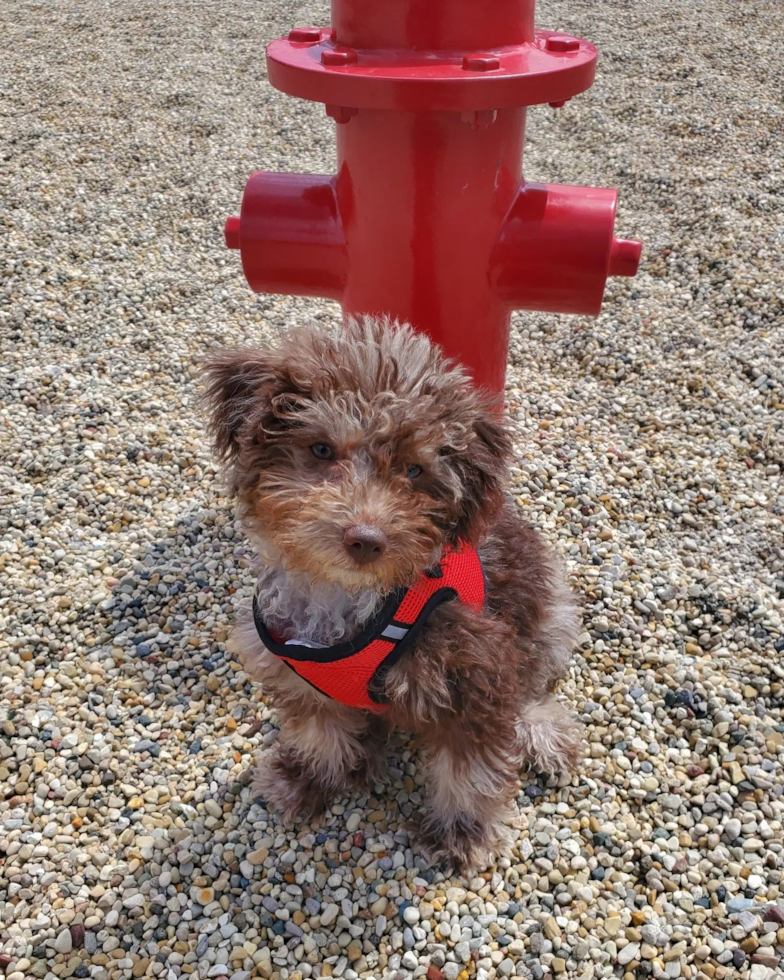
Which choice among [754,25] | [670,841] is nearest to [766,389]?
[670,841]

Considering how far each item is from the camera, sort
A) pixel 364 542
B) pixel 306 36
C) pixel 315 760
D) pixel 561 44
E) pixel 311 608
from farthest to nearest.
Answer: pixel 315 760 → pixel 306 36 → pixel 561 44 → pixel 311 608 → pixel 364 542

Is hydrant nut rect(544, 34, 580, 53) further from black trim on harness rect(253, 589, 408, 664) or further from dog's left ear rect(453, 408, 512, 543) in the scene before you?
black trim on harness rect(253, 589, 408, 664)

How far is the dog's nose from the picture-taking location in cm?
199

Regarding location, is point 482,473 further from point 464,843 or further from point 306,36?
point 306,36

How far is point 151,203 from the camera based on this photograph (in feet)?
22.8

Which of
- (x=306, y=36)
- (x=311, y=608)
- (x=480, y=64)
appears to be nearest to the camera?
(x=480, y=64)

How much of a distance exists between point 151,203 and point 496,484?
5.65 m

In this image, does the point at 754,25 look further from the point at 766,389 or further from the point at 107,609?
the point at 107,609

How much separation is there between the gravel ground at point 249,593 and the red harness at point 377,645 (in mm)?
852

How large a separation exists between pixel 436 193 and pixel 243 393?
92cm

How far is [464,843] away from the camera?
2.85 meters

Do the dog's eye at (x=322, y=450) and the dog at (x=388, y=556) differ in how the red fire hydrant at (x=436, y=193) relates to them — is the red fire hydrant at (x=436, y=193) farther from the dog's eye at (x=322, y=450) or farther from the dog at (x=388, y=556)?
the dog's eye at (x=322, y=450)

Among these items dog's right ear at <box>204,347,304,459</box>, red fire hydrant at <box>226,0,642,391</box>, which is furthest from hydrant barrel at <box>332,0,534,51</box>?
dog's right ear at <box>204,347,304,459</box>

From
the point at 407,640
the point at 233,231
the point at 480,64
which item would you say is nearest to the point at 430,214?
the point at 480,64
